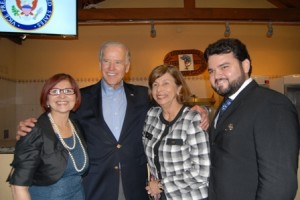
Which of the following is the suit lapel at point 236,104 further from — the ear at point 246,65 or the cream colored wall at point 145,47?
the cream colored wall at point 145,47

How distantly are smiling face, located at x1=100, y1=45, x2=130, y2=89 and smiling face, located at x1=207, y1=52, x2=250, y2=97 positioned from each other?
2.68ft

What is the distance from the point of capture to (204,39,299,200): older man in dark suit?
1.20 meters

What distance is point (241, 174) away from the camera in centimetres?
135

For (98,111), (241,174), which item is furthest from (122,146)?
(241,174)

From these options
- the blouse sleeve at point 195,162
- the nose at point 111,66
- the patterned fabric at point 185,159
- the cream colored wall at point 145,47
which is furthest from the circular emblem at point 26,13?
the cream colored wall at point 145,47

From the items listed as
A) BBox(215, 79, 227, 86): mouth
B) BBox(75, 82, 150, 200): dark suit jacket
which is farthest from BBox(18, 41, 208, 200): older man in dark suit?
BBox(215, 79, 227, 86): mouth

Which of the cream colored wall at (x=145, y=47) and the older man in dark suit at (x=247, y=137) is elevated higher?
the cream colored wall at (x=145, y=47)

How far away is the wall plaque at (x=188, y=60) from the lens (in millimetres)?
5832

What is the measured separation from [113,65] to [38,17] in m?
1.54

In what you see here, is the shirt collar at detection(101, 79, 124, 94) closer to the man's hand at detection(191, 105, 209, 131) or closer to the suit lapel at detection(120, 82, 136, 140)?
the suit lapel at detection(120, 82, 136, 140)

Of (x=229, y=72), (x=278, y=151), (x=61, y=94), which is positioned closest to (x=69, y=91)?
(x=61, y=94)

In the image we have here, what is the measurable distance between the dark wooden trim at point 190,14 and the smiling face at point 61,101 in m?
2.92

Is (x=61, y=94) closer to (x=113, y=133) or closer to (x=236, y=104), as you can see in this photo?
(x=113, y=133)

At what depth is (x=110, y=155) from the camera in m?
2.03
